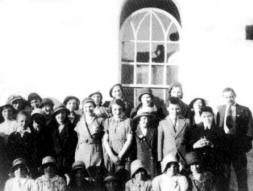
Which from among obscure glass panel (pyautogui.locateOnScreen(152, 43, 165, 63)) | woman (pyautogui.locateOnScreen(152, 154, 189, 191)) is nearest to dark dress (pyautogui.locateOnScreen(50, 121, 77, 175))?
woman (pyautogui.locateOnScreen(152, 154, 189, 191))

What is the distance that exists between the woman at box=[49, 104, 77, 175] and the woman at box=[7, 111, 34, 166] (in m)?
0.33

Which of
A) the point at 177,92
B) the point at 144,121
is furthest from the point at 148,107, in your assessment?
the point at 177,92

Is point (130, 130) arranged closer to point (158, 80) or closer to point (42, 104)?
point (42, 104)

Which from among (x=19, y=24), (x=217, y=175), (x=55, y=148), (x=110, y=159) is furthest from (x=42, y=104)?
(x=217, y=175)

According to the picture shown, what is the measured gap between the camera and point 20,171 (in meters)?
7.54

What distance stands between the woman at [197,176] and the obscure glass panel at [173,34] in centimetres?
320

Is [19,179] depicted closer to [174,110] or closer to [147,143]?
[147,143]

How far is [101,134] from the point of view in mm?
8133

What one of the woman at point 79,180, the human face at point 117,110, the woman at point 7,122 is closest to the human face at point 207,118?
the human face at point 117,110

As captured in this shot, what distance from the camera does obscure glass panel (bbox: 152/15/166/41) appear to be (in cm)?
1038

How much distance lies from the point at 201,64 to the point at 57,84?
2.39 meters

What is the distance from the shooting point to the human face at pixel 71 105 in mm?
8798

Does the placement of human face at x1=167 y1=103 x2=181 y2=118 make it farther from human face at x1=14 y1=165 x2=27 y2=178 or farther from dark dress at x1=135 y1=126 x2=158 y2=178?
human face at x1=14 y1=165 x2=27 y2=178

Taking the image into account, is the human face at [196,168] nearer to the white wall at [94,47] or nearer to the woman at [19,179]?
the woman at [19,179]
